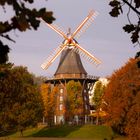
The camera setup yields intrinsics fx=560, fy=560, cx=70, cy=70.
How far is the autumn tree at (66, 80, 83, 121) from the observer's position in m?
Answer: 99.8

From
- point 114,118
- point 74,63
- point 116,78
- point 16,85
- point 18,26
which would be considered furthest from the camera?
point 74,63

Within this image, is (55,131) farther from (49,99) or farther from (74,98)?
(49,99)

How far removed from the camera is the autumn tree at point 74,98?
327 ft

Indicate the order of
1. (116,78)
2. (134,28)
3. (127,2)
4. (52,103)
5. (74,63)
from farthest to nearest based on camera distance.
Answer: (74,63) < (52,103) < (116,78) < (134,28) < (127,2)

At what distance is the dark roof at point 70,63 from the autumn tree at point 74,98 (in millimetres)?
6789

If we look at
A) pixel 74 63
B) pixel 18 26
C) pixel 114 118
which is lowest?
pixel 18 26

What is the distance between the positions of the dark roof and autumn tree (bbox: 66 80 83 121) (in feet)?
22.3

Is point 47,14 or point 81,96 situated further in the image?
point 81,96

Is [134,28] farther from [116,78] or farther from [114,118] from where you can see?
[116,78]

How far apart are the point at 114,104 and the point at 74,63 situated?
134ft

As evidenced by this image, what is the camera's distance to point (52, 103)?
335 ft

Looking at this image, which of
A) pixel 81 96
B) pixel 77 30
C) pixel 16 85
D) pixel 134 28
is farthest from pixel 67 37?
pixel 134 28

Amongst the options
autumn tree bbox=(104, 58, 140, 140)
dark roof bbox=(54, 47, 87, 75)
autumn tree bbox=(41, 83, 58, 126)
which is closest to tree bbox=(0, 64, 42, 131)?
autumn tree bbox=(104, 58, 140, 140)

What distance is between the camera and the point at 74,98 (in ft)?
331
